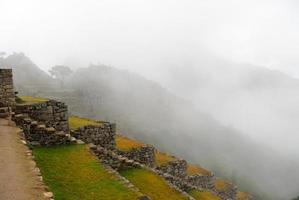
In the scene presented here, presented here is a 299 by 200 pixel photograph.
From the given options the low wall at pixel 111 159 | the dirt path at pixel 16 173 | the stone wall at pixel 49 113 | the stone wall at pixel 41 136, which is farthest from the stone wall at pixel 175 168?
the dirt path at pixel 16 173

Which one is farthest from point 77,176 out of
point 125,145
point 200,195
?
point 125,145

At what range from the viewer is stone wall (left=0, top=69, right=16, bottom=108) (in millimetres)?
28938

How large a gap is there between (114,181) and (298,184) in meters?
105

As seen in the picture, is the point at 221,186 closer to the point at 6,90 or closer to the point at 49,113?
the point at 49,113

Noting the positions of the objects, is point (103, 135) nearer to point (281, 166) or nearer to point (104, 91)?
point (281, 166)

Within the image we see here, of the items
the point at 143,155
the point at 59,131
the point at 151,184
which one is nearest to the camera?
the point at 59,131

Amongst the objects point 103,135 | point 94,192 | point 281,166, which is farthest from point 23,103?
point 281,166

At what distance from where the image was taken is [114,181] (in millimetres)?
21453

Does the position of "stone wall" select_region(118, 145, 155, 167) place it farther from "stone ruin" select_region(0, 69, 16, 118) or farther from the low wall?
"stone ruin" select_region(0, 69, 16, 118)

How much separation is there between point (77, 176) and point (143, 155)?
14.6m

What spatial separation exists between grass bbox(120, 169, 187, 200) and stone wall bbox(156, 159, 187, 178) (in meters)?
8.36

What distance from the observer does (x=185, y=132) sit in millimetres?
145250

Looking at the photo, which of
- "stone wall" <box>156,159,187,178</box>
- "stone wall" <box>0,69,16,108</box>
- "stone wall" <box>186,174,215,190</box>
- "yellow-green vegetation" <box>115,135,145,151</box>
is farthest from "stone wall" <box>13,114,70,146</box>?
"stone wall" <box>186,174,215,190</box>

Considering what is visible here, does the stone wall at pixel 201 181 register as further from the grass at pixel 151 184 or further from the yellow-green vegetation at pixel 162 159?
the grass at pixel 151 184
